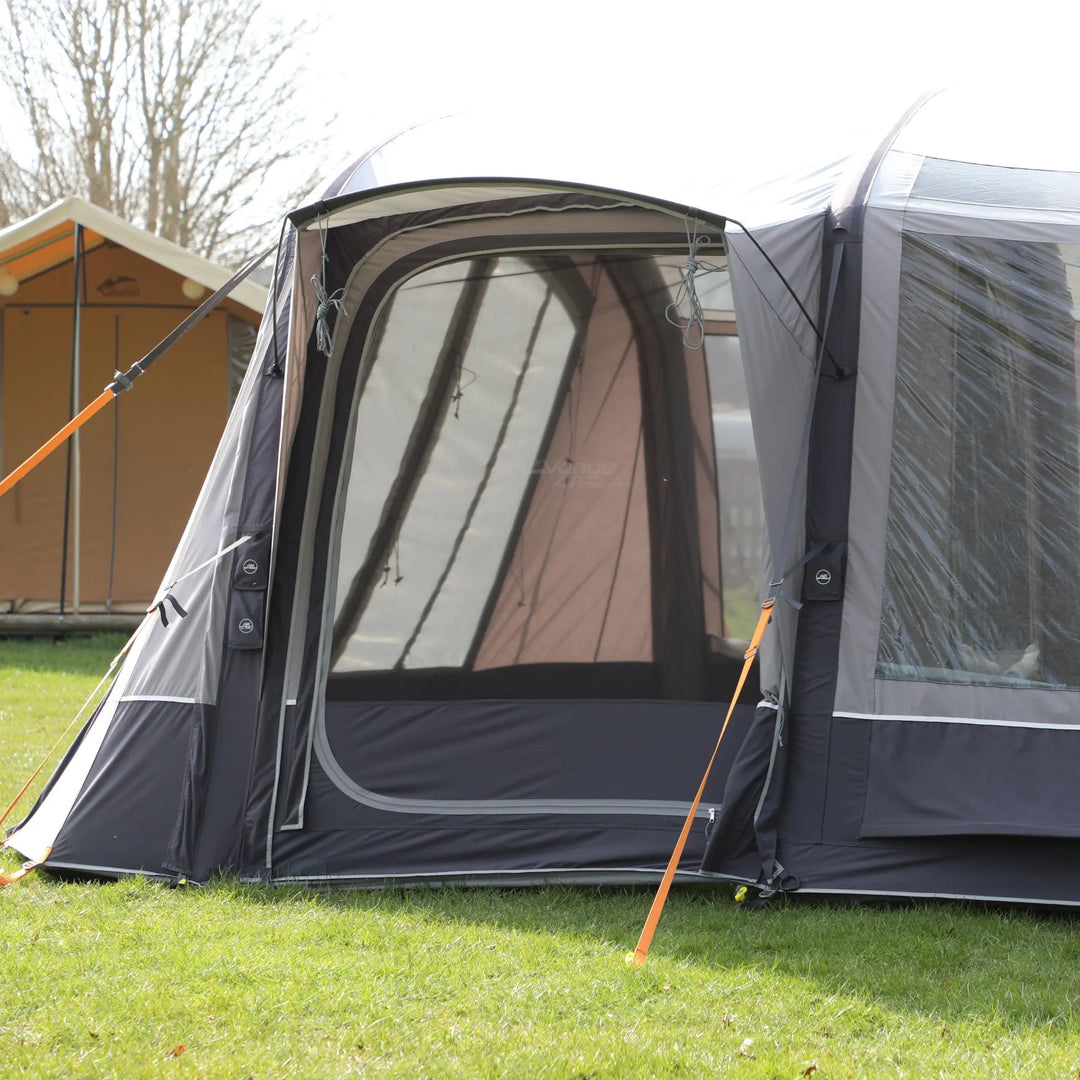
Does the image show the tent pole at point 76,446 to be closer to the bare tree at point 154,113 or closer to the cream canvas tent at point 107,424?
the cream canvas tent at point 107,424

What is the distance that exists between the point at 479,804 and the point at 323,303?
1.45 metres

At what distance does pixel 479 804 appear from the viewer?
3779mm

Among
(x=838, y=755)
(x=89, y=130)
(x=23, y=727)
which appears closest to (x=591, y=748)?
(x=838, y=755)

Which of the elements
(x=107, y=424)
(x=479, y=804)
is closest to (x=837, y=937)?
(x=479, y=804)

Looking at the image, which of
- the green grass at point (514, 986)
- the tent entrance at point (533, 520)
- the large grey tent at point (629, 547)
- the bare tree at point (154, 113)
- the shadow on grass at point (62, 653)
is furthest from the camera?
the bare tree at point (154, 113)

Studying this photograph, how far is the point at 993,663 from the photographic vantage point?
3445 mm

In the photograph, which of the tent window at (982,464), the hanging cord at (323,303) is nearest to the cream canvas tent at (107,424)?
the hanging cord at (323,303)

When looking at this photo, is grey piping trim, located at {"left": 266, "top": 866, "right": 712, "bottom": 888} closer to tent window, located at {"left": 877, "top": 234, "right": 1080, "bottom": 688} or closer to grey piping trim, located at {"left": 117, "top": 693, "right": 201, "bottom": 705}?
grey piping trim, located at {"left": 117, "top": 693, "right": 201, "bottom": 705}

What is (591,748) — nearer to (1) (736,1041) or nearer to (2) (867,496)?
(2) (867,496)

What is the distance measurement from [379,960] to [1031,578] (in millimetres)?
1876

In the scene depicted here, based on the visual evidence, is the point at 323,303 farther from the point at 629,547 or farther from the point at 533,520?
the point at 629,547

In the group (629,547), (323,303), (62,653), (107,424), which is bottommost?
(62,653)

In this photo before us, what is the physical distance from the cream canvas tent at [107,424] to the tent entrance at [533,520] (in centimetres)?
526

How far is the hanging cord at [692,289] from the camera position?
3352 millimetres
